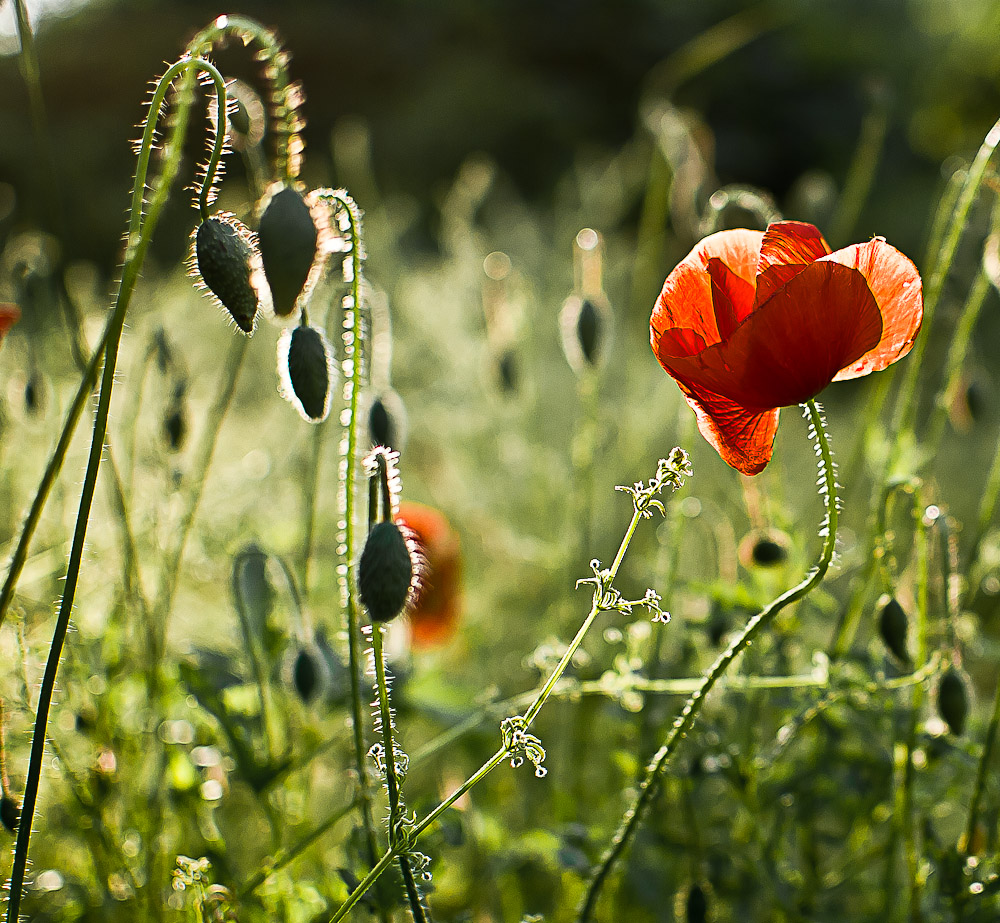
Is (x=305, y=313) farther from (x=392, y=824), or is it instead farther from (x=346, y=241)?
(x=392, y=824)

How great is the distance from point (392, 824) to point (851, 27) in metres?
5.31

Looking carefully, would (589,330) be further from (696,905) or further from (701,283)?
(696,905)

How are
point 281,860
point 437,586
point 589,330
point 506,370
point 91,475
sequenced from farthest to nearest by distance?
point 437,586 < point 506,370 < point 589,330 < point 281,860 < point 91,475

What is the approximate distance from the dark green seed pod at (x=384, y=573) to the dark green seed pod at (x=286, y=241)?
15 centimetres

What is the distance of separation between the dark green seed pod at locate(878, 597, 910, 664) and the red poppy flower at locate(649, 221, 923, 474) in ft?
0.70

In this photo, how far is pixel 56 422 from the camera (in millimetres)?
1186

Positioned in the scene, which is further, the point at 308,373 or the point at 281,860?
the point at 281,860

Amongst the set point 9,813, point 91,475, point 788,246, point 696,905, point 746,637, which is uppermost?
point 788,246

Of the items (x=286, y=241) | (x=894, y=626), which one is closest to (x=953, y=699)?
(x=894, y=626)

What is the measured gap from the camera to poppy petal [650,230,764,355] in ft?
1.79

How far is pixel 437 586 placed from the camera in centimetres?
142

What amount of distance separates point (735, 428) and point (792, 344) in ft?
0.21

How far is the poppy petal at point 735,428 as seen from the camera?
54 cm

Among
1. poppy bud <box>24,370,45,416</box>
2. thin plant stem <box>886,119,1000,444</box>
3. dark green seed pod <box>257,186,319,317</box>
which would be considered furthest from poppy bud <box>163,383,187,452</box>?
thin plant stem <box>886,119,1000,444</box>
